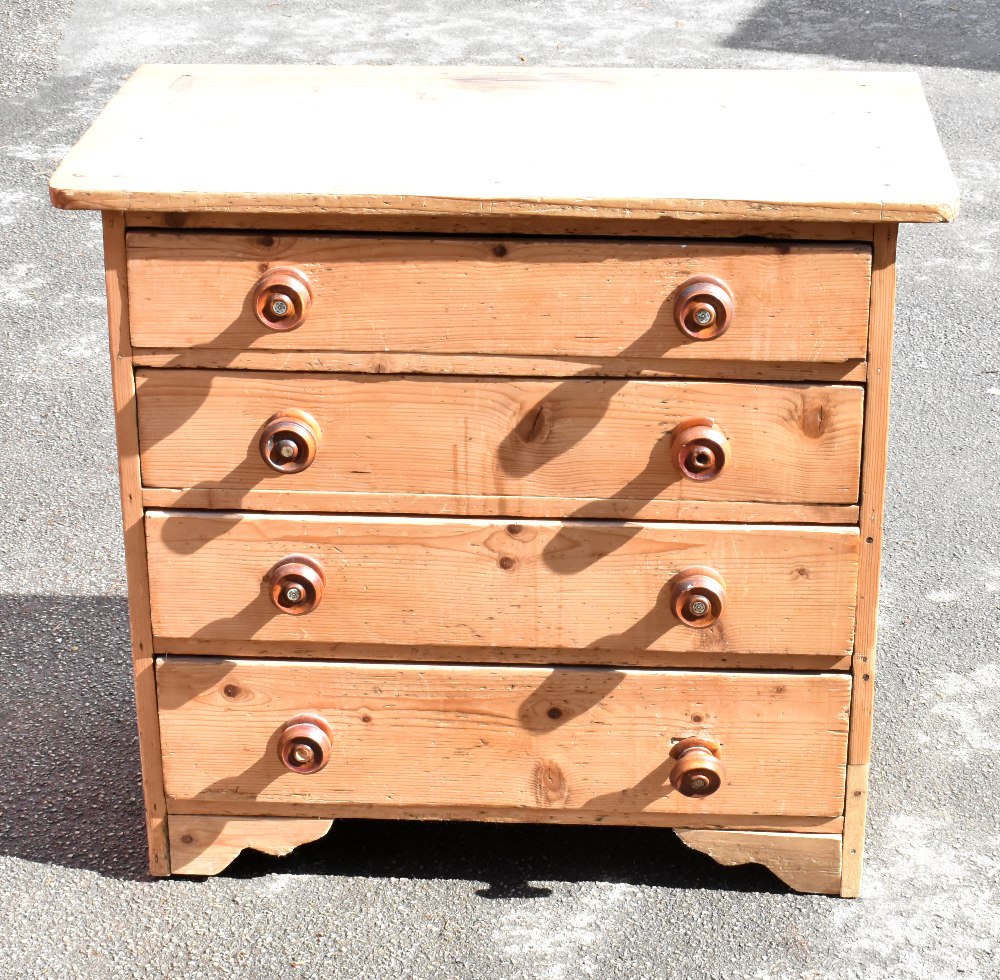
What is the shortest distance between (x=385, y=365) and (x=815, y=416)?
70 centimetres

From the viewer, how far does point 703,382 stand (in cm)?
252

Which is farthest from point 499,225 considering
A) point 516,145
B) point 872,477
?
point 872,477

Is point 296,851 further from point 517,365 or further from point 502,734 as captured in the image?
point 517,365

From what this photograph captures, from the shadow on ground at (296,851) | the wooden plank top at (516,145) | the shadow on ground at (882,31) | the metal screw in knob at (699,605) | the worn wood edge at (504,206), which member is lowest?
the shadow on ground at (296,851)

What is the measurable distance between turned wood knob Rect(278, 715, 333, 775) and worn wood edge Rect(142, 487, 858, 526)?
0.40m

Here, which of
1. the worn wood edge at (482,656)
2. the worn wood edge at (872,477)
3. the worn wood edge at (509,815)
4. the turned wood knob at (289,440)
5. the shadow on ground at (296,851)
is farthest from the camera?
the shadow on ground at (296,851)

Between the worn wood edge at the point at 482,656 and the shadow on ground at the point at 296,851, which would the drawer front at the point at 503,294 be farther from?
the shadow on ground at the point at 296,851

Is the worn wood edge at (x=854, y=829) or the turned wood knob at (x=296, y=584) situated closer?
the turned wood knob at (x=296, y=584)

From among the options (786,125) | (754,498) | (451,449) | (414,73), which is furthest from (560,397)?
(414,73)

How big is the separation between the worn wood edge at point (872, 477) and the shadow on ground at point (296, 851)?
45 centimetres

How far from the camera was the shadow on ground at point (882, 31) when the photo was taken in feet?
27.2

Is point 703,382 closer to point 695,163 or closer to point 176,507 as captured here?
point 695,163

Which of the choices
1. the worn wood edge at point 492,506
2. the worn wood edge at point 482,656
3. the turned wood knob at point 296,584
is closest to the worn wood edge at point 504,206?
the worn wood edge at point 492,506

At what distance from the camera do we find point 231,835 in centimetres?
290
